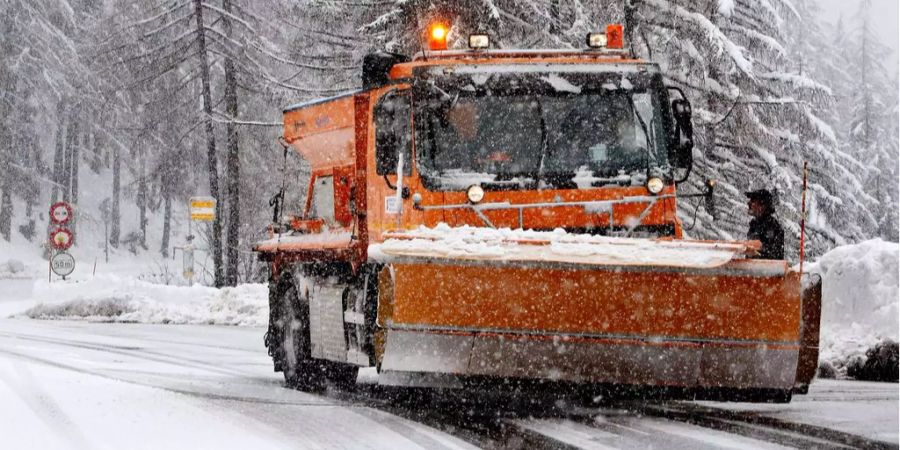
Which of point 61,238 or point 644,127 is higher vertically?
point 644,127

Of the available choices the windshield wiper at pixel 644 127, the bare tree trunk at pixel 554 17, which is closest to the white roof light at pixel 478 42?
the windshield wiper at pixel 644 127

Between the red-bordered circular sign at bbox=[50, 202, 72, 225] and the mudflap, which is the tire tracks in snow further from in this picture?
the red-bordered circular sign at bbox=[50, 202, 72, 225]

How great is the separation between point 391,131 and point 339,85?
50.7 ft

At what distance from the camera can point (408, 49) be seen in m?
20.7

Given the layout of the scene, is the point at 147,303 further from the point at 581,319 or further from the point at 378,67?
the point at 581,319

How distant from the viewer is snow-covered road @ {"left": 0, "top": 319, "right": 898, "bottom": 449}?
695cm

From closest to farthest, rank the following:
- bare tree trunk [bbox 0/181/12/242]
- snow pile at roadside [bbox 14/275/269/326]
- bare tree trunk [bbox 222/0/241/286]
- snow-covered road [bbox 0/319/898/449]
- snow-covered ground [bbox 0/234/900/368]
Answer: snow-covered road [bbox 0/319/898/449] → snow-covered ground [bbox 0/234/900/368] → snow pile at roadside [bbox 14/275/269/326] → bare tree trunk [bbox 222/0/241/286] → bare tree trunk [bbox 0/181/12/242]

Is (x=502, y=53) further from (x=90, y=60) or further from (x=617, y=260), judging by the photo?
(x=90, y=60)

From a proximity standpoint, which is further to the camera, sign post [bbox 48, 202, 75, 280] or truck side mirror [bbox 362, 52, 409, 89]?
sign post [bbox 48, 202, 75, 280]

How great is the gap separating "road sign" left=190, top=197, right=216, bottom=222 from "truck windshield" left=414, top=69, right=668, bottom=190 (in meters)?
18.5

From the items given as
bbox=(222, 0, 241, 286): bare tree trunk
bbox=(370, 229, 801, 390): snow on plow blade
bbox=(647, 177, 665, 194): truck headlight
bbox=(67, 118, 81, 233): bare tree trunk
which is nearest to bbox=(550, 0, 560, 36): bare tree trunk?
bbox=(222, 0, 241, 286): bare tree trunk

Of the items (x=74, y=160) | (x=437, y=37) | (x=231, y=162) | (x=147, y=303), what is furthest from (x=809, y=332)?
(x=74, y=160)

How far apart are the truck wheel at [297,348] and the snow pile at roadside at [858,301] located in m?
4.78

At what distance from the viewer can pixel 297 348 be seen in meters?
10.6
